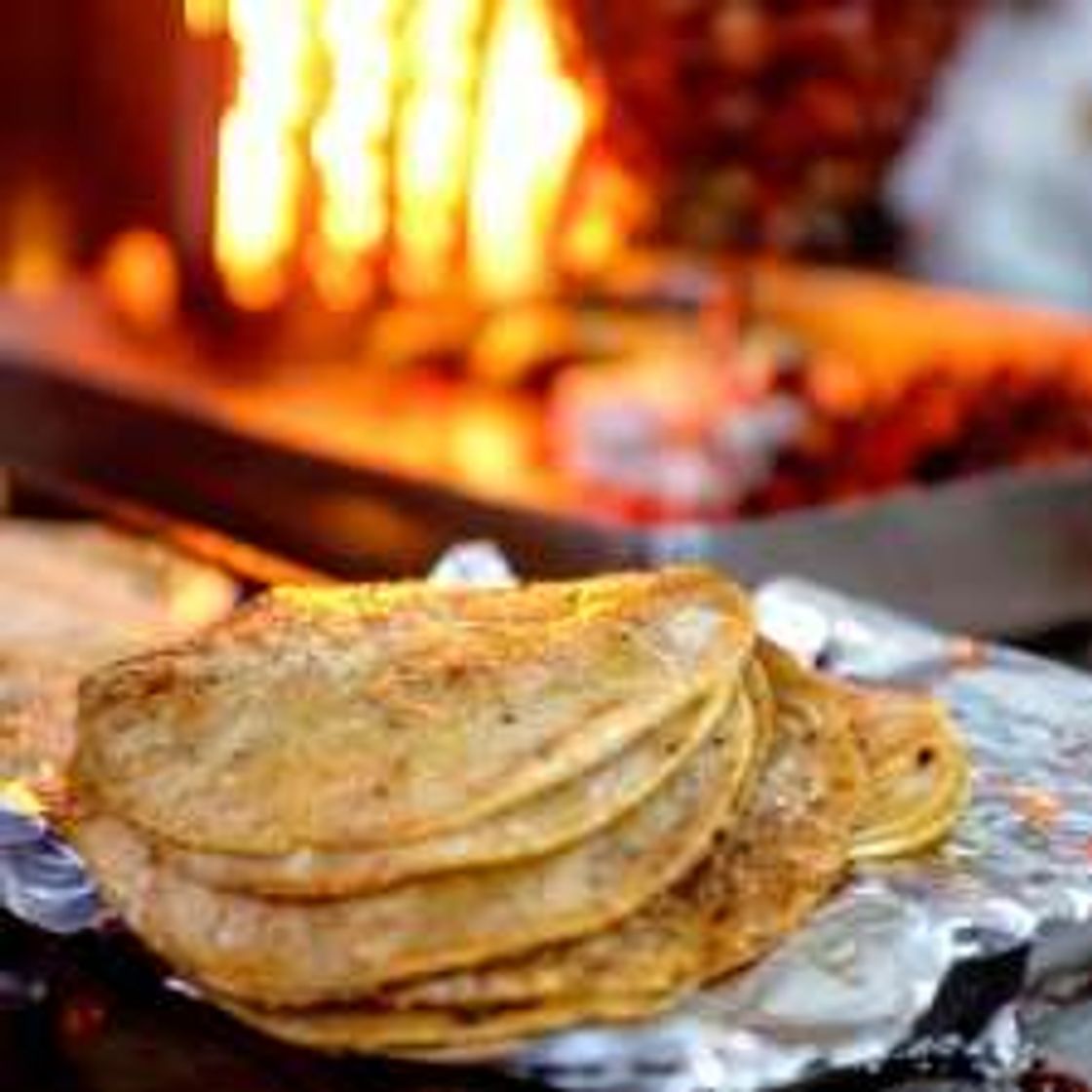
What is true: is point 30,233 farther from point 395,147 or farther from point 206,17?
point 206,17

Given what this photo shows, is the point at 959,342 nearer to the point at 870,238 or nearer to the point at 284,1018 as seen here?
the point at 870,238

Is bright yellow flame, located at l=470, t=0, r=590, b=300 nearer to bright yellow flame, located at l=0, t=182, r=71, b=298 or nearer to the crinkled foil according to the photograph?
bright yellow flame, located at l=0, t=182, r=71, b=298

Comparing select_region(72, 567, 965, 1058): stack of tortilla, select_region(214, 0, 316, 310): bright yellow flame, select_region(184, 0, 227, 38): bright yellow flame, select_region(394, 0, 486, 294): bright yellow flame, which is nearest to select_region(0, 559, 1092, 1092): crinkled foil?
select_region(72, 567, 965, 1058): stack of tortilla

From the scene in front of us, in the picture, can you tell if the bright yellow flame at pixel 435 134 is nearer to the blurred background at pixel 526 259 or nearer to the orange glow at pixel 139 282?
the blurred background at pixel 526 259

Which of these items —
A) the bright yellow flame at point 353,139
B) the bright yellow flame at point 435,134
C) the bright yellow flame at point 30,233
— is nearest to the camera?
the bright yellow flame at point 353,139

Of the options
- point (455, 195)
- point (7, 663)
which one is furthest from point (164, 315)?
point (7, 663)

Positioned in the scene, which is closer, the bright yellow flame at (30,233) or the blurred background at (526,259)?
the blurred background at (526,259)

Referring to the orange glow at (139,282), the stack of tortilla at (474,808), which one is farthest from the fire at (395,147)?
the stack of tortilla at (474,808)
